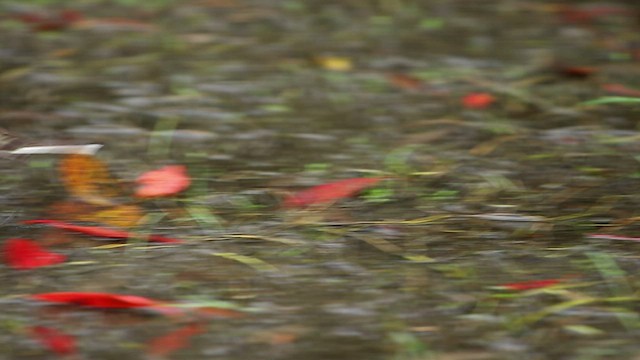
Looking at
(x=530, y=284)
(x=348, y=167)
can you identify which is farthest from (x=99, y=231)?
(x=530, y=284)

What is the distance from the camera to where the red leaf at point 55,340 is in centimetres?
154

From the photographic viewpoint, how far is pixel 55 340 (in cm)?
156

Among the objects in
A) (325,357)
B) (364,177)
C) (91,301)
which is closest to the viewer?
(325,357)

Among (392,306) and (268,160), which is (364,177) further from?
(392,306)

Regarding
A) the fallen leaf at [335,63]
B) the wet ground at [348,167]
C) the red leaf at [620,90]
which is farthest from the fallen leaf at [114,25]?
the red leaf at [620,90]

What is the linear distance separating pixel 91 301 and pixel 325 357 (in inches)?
16.2

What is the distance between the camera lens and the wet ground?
1.61 meters

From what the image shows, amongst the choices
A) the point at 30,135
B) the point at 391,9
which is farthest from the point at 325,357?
the point at 391,9

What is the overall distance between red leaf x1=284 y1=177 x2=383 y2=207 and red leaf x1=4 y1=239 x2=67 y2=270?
18.9 inches

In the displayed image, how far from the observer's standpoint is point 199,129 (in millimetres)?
2363

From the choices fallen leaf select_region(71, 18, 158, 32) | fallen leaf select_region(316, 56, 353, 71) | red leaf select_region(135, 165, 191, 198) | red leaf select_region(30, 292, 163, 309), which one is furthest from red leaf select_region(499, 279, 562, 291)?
fallen leaf select_region(71, 18, 158, 32)

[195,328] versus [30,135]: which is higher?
[30,135]

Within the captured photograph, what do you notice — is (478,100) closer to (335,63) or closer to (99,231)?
(335,63)

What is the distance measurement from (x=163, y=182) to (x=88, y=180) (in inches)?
6.3
